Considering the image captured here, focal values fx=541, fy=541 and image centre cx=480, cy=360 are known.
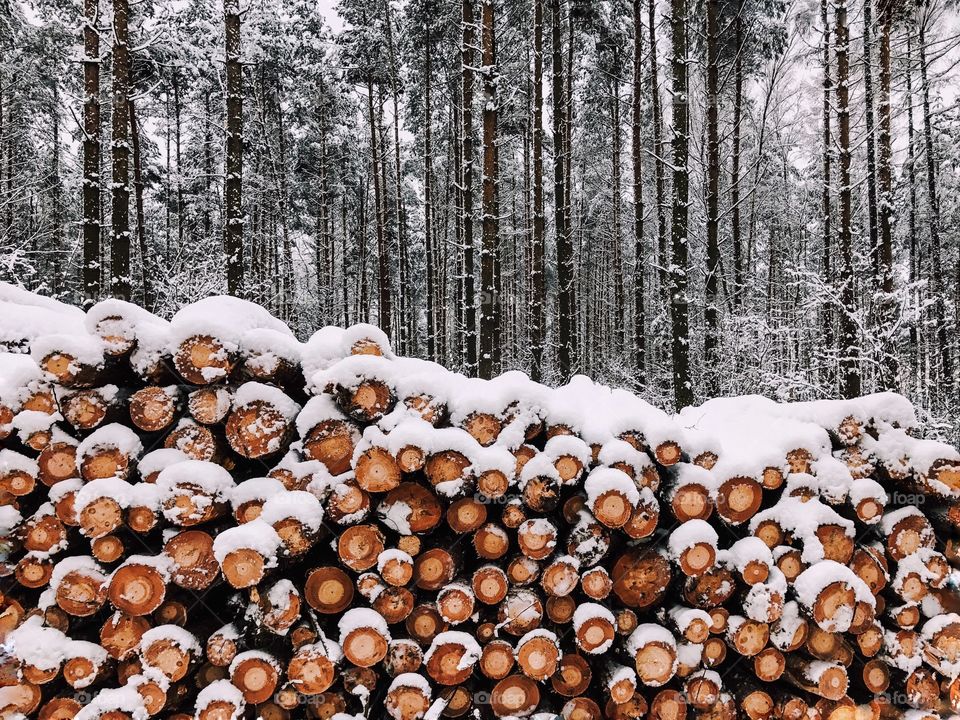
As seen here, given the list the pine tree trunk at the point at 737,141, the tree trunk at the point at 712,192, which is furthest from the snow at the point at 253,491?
the pine tree trunk at the point at 737,141

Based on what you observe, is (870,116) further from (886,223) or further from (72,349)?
(72,349)

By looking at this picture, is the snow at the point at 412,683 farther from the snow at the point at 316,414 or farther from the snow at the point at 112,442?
the snow at the point at 112,442

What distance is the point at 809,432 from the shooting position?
114 inches

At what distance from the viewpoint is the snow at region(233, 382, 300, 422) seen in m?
2.71

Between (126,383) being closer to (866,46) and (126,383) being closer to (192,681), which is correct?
(192,681)

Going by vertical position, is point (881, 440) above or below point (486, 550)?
above

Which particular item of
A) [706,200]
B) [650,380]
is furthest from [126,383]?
[650,380]

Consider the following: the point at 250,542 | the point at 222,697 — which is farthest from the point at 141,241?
the point at 222,697

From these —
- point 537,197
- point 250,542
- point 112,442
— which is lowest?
point 250,542

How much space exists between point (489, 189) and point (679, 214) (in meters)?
3.40

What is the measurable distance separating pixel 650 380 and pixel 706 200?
584cm

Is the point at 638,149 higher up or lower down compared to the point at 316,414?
higher up

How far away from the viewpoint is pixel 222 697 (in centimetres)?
242

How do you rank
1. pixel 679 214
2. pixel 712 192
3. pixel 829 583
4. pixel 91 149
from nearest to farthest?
pixel 829 583 < pixel 679 214 < pixel 91 149 < pixel 712 192
